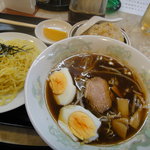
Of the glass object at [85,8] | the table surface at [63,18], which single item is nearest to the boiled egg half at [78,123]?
the table surface at [63,18]

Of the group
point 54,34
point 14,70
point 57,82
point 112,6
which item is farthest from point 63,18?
point 57,82

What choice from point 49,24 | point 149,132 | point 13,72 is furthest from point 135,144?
point 49,24

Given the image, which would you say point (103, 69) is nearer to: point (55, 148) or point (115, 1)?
point (55, 148)

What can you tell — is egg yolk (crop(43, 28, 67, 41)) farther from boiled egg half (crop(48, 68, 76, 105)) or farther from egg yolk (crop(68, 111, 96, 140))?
egg yolk (crop(68, 111, 96, 140))

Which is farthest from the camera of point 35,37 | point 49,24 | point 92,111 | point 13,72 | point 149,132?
point 49,24

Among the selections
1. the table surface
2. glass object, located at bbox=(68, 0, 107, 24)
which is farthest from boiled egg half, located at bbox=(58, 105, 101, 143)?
glass object, located at bbox=(68, 0, 107, 24)

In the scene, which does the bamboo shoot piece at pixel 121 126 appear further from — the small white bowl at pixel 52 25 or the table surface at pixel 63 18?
the small white bowl at pixel 52 25
